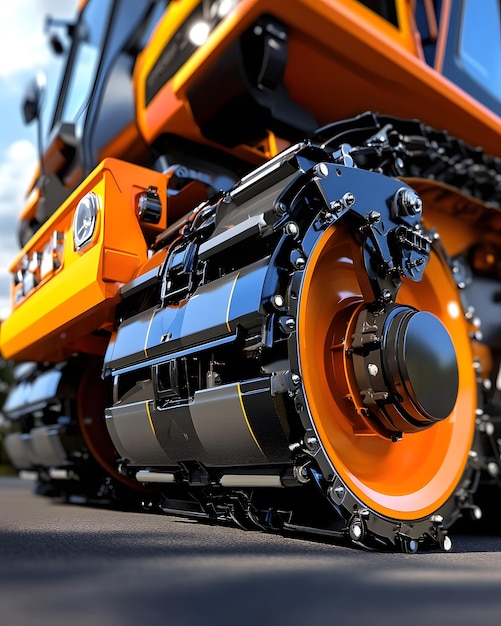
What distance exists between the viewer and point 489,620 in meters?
1.12

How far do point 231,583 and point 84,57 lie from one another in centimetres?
393

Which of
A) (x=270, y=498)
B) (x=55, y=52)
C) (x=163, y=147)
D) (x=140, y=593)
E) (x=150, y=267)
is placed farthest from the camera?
(x=55, y=52)

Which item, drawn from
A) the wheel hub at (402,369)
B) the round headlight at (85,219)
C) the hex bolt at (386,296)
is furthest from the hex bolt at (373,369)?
the round headlight at (85,219)

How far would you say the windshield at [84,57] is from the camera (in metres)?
4.05

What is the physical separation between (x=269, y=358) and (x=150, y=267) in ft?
3.09

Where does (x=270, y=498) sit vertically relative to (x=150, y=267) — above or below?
below

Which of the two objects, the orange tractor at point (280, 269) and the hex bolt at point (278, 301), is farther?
the orange tractor at point (280, 269)

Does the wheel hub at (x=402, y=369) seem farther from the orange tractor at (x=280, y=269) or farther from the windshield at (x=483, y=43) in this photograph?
the windshield at (x=483, y=43)

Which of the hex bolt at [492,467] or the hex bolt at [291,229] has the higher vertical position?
the hex bolt at [291,229]

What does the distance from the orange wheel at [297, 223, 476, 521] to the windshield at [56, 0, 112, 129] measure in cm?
222

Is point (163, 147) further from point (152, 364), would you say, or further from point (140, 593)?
point (140, 593)

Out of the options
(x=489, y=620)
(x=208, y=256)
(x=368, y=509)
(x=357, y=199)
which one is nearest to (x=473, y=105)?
(x=357, y=199)

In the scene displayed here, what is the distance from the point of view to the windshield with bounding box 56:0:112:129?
13.3ft

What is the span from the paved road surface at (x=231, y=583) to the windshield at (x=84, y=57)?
2.79 m
